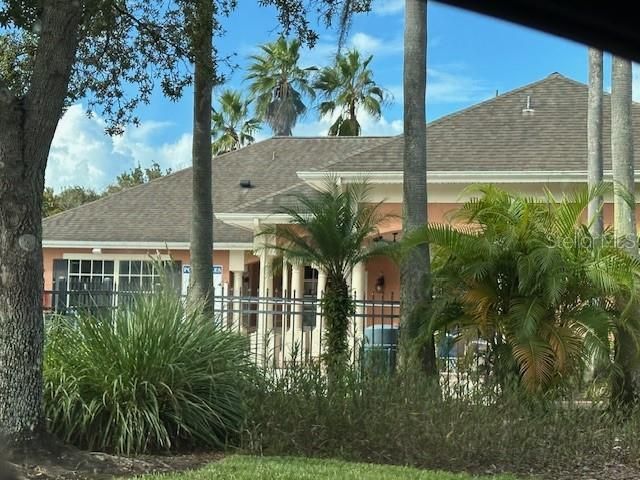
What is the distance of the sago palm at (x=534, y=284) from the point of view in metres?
9.55

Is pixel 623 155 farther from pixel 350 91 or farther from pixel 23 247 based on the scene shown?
pixel 350 91

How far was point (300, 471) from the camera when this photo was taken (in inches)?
280

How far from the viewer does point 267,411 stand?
8.71m

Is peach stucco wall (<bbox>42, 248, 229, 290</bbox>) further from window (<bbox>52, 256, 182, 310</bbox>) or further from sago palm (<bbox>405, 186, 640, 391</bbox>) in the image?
sago palm (<bbox>405, 186, 640, 391</bbox>)

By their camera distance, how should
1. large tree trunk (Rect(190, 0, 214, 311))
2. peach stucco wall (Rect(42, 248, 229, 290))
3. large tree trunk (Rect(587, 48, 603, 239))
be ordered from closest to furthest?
large tree trunk (Rect(190, 0, 214, 311)) < large tree trunk (Rect(587, 48, 603, 239)) < peach stucco wall (Rect(42, 248, 229, 290))

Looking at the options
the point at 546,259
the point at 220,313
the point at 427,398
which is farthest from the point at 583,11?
the point at 220,313

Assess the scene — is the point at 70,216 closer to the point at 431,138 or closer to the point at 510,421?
the point at 431,138

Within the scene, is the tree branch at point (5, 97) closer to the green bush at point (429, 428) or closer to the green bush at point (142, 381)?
the green bush at point (142, 381)

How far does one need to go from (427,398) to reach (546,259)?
217cm

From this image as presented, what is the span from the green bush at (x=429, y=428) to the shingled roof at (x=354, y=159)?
8.19 meters

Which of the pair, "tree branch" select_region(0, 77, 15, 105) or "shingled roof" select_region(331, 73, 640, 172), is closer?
"tree branch" select_region(0, 77, 15, 105)

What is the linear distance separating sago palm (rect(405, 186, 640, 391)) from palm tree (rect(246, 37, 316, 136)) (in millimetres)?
28084

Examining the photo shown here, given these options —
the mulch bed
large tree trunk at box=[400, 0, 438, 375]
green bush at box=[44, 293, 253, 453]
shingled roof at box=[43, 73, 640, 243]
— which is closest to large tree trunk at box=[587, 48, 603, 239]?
shingled roof at box=[43, 73, 640, 243]

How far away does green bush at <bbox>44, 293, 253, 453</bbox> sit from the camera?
8.34 meters
